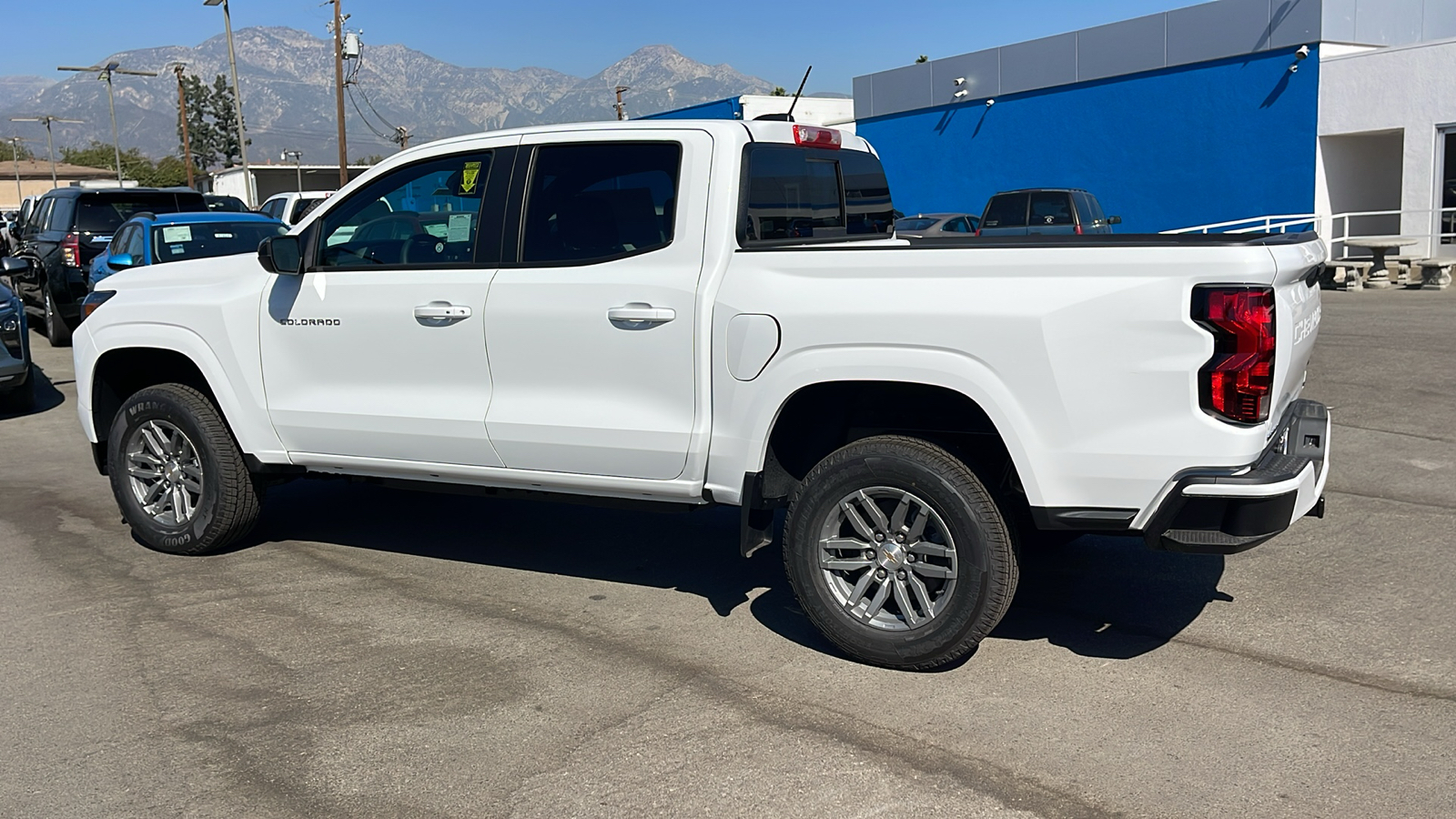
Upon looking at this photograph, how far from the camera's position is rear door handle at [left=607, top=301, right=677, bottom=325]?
4.94m

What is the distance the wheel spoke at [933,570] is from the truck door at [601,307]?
103 centimetres

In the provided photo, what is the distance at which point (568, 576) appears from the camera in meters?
6.01

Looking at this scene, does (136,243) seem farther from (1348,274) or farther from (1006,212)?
(1348,274)

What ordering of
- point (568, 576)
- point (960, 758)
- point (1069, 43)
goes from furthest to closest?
point (1069, 43) < point (568, 576) < point (960, 758)

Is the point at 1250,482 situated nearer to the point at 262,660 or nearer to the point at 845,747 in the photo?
the point at 845,747

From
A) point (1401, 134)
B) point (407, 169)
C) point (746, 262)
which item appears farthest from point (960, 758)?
point (1401, 134)

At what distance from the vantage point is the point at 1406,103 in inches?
908

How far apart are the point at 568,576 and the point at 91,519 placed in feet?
10.7

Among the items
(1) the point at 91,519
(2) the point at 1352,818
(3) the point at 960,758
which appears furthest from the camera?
(1) the point at 91,519

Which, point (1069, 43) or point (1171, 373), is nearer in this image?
point (1171, 373)

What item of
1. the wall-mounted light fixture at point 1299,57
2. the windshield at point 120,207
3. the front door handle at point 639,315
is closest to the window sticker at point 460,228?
the front door handle at point 639,315

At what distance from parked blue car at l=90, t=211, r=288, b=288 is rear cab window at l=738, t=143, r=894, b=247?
8.37 metres

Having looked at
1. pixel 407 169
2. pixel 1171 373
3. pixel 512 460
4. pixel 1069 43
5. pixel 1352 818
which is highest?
pixel 1069 43

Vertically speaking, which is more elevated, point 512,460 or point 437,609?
point 512,460
